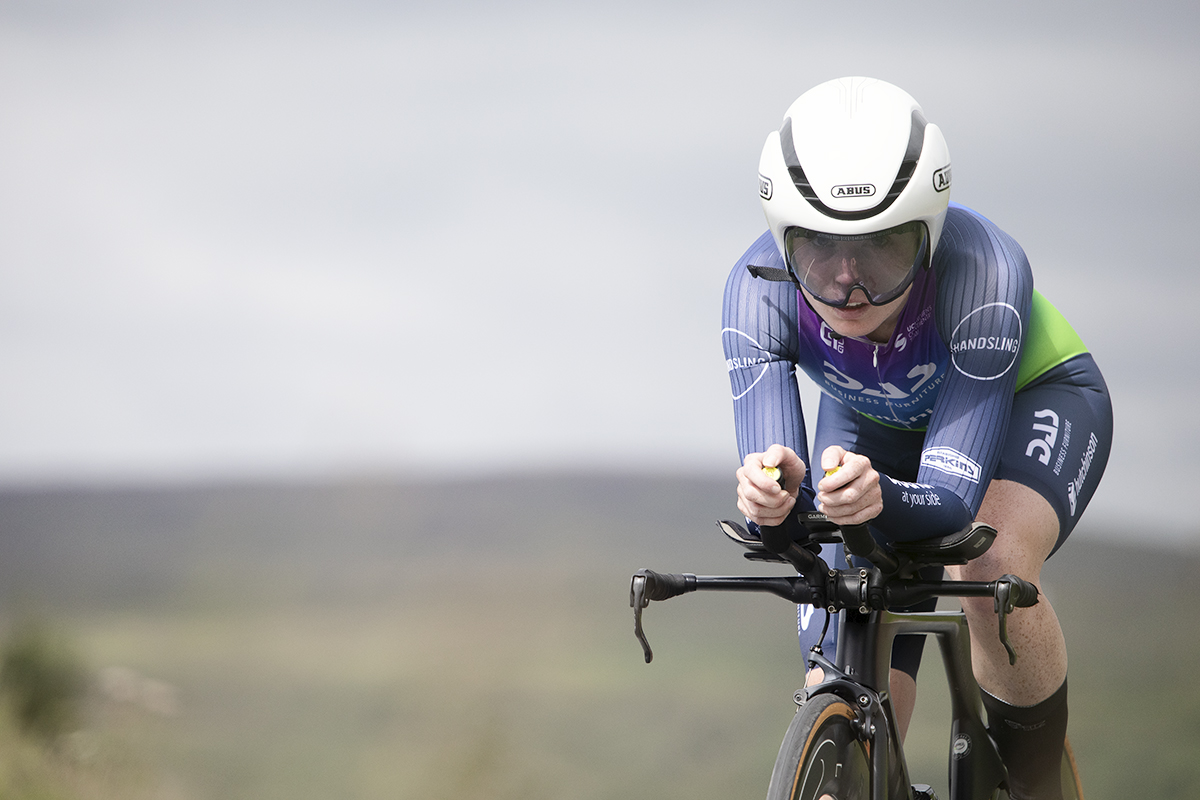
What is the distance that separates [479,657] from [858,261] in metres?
3.82

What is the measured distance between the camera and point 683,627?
552 centimetres

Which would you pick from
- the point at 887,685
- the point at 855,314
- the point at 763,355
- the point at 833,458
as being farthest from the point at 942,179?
the point at 887,685

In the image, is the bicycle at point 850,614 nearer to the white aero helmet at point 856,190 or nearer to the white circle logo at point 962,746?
the white circle logo at point 962,746

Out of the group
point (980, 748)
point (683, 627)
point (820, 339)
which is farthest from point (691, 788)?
point (820, 339)

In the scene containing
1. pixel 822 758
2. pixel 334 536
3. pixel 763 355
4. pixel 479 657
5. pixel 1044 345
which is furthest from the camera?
pixel 334 536

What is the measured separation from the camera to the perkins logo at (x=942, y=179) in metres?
1.76

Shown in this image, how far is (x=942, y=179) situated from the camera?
178 cm

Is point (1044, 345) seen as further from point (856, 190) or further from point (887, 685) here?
point (887, 685)

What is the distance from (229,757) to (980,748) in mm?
3319

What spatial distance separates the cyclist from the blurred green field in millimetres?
2061

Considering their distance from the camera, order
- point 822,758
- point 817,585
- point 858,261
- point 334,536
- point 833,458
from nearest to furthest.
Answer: point 833,458, point 822,758, point 817,585, point 858,261, point 334,536

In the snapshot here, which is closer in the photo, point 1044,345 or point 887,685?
point 887,685

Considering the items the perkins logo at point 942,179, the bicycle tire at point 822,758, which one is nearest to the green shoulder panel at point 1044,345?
the perkins logo at point 942,179

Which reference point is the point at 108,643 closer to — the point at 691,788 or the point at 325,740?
the point at 325,740
